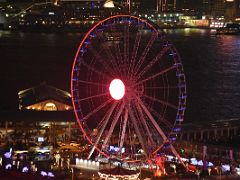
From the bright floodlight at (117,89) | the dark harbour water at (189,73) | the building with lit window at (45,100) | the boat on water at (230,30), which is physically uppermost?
the bright floodlight at (117,89)

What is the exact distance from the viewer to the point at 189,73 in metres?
35.9

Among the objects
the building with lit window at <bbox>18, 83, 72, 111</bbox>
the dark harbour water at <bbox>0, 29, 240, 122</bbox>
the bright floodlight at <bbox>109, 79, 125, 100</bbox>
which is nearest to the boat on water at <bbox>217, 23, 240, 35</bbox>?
the dark harbour water at <bbox>0, 29, 240, 122</bbox>

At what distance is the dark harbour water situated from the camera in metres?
24.6

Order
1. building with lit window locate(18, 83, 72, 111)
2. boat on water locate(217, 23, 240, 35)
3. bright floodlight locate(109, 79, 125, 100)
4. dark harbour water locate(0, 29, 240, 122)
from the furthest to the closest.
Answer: boat on water locate(217, 23, 240, 35) → dark harbour water locate(0, 29, 240, 122) → building with lit window locate(18, 83, 72, 111) → bright floodlight locate(109, 79, 125, 100)

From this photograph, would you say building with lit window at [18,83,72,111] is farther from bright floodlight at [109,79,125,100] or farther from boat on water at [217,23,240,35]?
boat on water at [217,23,240,35]

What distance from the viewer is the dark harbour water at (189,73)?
2463cm

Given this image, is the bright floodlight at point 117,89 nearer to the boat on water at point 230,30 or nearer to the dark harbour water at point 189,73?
the dark harbour water at point 189,73

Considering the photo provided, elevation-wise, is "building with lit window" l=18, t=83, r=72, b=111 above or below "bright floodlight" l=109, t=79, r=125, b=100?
below

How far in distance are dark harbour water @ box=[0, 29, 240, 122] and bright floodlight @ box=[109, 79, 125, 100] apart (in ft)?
33.4

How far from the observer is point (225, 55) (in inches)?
1912

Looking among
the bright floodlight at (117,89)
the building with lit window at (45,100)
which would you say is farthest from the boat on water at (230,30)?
the bright floodlight at (117,89)

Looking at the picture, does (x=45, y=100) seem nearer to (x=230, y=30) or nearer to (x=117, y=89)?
(x=117, y=89)

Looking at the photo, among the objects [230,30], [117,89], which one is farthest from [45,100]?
[230,30]

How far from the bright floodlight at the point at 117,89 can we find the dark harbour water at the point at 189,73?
33.4ft
